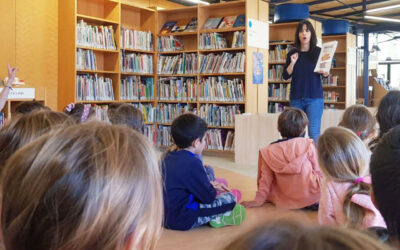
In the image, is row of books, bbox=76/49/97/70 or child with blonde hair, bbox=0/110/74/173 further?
row of books, bbox=76/49/97/70

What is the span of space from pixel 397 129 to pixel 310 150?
2451 mm

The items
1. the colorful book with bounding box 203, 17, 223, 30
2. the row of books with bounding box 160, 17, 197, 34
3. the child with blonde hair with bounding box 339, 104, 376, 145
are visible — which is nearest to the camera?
the child with blonde hair with bounding box 339, 104, 376, 145

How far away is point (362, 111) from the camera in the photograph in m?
3.17

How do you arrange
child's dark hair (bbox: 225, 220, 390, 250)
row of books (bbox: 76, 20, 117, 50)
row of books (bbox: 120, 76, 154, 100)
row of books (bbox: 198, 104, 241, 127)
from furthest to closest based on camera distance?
row of books (bbox: 120, 76, 154, 100)
row of books (bbox: 198, 104, 241, 127)
row of books (bbox: 76, 20, 117, 50)
child's dark hair (bbox: 225, 220, 390, 250)

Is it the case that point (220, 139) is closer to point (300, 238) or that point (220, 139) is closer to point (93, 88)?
point (93, 88)

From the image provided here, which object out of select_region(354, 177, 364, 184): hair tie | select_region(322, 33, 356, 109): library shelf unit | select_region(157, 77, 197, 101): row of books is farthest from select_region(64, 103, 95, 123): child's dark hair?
select_region(322, 33, 356, 109): library shelf unit

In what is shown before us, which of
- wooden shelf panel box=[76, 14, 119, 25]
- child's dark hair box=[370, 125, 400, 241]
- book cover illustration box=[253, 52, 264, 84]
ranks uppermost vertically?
wooden shelf panel box=[76, 14, 119, 25]

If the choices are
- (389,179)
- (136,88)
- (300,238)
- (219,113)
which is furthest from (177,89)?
(300,238)

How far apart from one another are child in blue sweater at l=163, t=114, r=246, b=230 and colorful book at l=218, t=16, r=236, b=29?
13.7ft

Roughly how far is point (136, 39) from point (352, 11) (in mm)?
8926

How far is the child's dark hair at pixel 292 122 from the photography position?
3.40 metres

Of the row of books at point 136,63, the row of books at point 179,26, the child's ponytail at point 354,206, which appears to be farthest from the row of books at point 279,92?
the child's ponytail at point 354,206

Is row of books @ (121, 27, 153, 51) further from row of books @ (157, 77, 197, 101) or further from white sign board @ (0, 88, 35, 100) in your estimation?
white sign board @ (0, 88, 35, 100)

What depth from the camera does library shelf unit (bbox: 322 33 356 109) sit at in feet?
31.6
